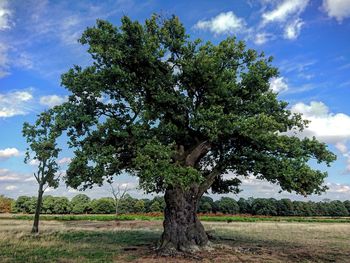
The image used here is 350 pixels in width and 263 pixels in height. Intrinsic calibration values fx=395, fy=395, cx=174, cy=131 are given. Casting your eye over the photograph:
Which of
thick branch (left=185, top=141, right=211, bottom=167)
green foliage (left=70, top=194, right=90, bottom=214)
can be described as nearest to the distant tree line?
green foliage (left=70, top=194, right=90, bottom=214)

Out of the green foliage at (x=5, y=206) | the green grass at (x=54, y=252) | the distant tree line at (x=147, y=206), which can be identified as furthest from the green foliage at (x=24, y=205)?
the green grass at (x=54, y=252)

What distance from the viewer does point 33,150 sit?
84.3ft

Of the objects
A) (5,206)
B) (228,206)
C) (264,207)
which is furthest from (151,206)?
(5,206)

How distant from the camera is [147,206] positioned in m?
104

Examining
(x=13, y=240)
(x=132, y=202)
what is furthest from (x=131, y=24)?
(x=132, y=202)

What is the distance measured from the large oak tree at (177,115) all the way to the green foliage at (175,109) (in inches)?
2.7

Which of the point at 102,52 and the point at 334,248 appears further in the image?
the point at 334,248

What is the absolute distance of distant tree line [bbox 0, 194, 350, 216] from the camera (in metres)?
101

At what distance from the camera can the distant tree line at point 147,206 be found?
101438 mm

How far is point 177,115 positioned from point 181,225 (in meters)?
7.39

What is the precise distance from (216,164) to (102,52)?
11.9 metres

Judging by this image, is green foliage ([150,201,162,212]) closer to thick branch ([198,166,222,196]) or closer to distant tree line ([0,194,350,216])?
distant tree line ([0,194,350,216])

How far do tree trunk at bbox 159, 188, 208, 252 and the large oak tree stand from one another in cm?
7

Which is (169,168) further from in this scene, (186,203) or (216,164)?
(216,164)
